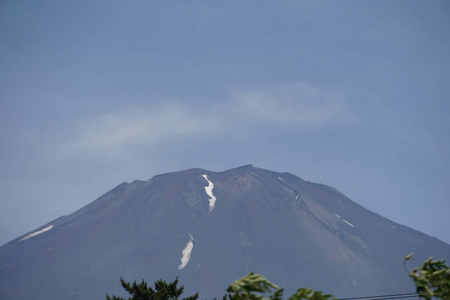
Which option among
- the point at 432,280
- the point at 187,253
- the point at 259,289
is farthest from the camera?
the point at 187,253

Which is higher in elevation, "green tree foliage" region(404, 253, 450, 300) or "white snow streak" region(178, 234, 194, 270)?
"white snow streak" region(178, 234, 194, 270)

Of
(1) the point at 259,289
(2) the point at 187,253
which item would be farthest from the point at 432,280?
(2) the point at 187,253

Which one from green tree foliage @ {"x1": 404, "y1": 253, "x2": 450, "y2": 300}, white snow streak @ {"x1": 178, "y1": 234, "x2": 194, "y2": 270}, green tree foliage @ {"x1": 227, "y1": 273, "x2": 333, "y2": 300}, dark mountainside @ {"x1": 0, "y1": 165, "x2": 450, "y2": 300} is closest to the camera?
green tree foliage @ {"x1": 227, "y1": 273, "x2": 333, "y2": 300}

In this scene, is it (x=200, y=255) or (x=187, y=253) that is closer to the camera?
(x=200, y=255)

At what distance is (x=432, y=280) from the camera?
8.42 metres

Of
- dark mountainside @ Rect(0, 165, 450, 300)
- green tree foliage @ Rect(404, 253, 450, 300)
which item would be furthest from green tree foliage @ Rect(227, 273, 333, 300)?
dark mountainside @ Rect(0, 165, 450, 300)

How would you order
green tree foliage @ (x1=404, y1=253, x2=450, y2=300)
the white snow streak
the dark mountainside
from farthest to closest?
the white snow streak → the dark mountainside → green tree foliage @ (x1=404, y1=253, x2=450, y2=300)

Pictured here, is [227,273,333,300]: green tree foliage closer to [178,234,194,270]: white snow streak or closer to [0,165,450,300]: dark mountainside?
[0,165,450,300]: dark mountainside

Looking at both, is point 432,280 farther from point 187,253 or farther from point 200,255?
point 187,253

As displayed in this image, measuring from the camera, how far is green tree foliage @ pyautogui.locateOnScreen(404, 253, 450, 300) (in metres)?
8.27

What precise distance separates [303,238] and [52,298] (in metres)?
83.9

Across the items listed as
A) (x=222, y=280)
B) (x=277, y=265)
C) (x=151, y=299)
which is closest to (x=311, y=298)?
(x=151, y=299)

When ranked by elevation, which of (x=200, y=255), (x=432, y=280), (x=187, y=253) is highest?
(x=187, y=253)

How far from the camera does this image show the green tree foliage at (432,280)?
8.27m
